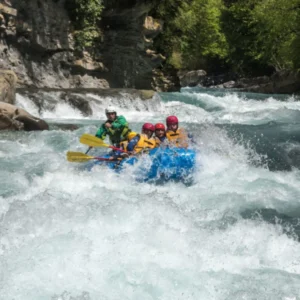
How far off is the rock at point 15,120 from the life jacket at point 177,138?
13.3ft

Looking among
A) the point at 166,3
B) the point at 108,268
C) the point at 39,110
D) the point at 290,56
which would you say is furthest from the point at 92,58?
the point at 108,268

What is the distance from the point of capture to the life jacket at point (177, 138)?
22.1 feet

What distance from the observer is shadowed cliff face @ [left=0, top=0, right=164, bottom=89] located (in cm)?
1516

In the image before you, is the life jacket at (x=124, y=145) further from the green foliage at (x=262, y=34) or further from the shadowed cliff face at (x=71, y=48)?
the green foliage at (x=262, y=34)

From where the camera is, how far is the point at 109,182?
6.30 metres

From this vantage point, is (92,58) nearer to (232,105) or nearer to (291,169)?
(232,105)

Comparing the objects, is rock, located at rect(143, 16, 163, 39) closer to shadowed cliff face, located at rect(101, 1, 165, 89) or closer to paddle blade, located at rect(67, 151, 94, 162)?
shadowed cliff face, located at rect(101, 1, 165, 89)

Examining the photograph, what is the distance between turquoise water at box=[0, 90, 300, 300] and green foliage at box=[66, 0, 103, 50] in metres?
9.51

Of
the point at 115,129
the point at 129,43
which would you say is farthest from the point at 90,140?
the point at 129,43

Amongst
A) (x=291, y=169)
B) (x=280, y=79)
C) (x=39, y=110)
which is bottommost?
(x=280, y=79)

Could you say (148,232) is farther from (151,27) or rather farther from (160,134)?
(151,27)

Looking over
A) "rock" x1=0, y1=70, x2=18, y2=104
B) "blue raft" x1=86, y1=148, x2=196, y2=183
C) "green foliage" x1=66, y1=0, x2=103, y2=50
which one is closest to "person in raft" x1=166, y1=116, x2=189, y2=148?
"blue raft" x1=86, y1=148, x2=196, y2=183

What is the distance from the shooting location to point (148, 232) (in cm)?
432

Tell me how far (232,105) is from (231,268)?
46.6ft
